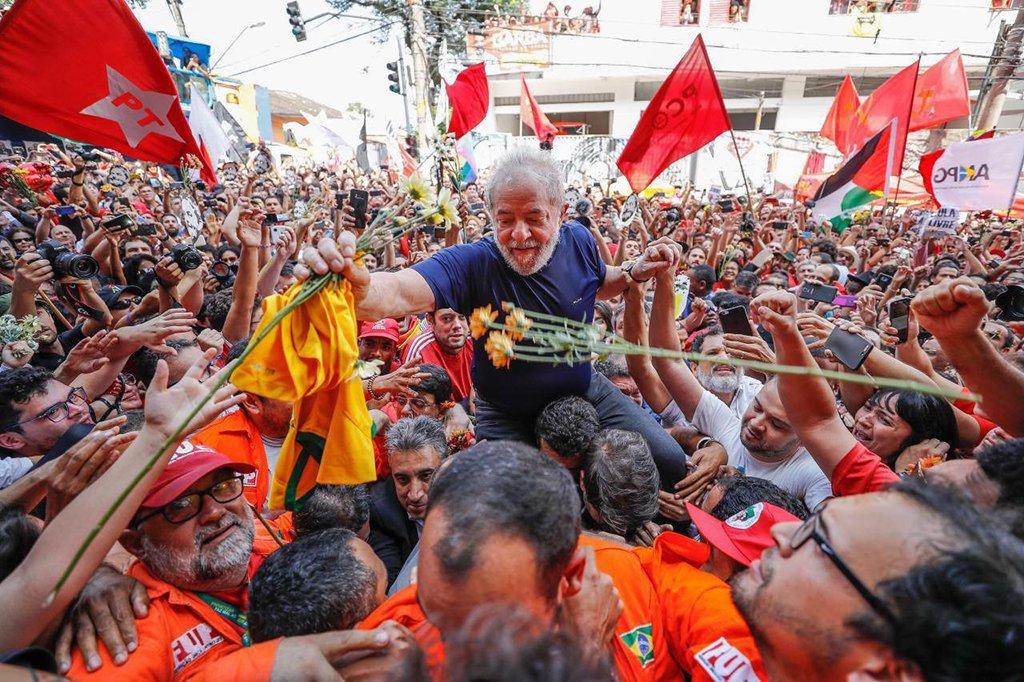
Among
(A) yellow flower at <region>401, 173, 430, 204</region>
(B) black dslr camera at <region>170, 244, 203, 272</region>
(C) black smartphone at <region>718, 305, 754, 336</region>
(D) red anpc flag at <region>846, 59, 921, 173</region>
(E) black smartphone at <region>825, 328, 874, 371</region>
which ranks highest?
(D) red anpc flag at <region>846, 59, 921, 173</region>

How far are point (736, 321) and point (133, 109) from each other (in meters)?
5.07

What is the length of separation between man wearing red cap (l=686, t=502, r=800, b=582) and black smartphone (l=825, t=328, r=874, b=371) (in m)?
0.72

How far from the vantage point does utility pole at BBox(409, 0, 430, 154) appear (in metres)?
15.7

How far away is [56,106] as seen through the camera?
398 cm

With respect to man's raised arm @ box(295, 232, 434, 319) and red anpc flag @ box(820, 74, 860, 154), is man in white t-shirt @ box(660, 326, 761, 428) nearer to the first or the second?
man's raised arm @ box(295, 232, 434, 319)

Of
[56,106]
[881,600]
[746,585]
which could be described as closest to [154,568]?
[746,585]

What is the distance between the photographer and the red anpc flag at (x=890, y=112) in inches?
303

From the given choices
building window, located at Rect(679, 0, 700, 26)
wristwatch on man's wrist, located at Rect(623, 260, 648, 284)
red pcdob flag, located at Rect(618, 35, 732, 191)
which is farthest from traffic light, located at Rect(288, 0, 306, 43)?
building window, located at Rect(679, 0, 700, 26)

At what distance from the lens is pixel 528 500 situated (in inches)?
48.9

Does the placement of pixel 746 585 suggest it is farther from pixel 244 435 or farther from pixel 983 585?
pixel 244 435

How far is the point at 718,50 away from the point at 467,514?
35.1 metres

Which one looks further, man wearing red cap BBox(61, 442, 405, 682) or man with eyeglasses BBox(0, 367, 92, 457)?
man with eyeglasses BBox(0, 367, 92, 457)

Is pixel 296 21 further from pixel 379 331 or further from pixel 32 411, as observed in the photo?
pixel 32 411

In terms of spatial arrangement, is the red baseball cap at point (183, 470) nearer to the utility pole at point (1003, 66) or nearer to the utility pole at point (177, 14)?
the utility pole at point (1003, 66)
